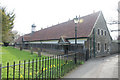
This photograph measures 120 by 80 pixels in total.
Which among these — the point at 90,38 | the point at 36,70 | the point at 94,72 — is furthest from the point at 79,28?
the point at 36,70

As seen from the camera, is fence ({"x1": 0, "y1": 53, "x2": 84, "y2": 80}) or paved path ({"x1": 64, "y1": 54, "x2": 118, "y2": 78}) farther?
paved path ({"x1": 64, "y1": 54, "x2": 118, "y2": 78})

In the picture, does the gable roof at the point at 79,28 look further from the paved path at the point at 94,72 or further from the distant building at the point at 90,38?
the paved path at the point at 94,72

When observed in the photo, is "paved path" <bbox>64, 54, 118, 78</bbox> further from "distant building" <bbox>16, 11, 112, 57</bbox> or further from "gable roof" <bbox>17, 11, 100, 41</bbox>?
"gable roof" <bbox>17, 11, 100, 41</bbox>

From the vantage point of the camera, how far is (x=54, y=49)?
18016mm

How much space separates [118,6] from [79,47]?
24.4 feet

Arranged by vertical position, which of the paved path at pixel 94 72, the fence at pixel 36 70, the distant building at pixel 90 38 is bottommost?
the paved path at pixel 94 72

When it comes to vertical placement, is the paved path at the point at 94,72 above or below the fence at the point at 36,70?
below

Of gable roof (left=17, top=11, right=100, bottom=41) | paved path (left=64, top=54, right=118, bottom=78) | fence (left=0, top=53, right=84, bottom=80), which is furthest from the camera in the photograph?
gable roof (left=17, top=11, right=100, bottom=41)

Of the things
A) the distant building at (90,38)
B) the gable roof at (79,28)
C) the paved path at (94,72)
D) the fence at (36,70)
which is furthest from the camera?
the gable roof at (79,28)

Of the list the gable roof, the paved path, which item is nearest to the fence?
the paved path

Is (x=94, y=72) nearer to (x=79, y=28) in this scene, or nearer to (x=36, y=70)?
(x=36, y=70)

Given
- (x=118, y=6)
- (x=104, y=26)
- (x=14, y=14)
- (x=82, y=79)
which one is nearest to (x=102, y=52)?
(x=104, y=26)

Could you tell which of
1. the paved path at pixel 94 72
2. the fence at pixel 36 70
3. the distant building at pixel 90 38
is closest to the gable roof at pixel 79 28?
the distant building at pixel 90 38

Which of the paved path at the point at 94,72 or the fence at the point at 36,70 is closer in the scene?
the fence at the point at 36,70
